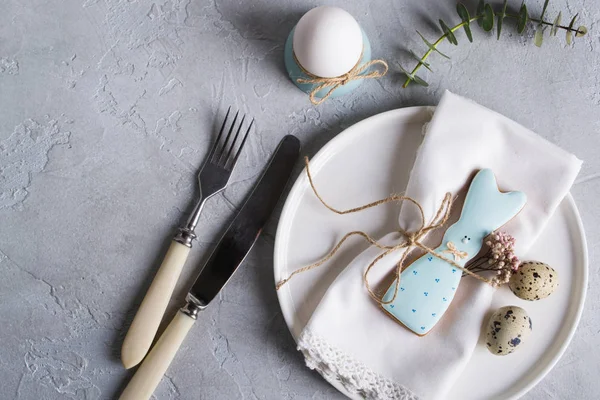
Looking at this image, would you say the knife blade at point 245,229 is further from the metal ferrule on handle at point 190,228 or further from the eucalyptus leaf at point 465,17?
the eucalyptus leaf at point 465,17

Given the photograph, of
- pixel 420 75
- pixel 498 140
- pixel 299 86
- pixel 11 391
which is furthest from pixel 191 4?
pixel 11 391

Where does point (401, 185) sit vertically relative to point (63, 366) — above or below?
A: above

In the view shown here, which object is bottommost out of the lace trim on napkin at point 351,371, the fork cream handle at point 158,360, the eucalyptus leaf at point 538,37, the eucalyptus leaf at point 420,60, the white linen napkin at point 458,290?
the fork cream handle at point 158,360

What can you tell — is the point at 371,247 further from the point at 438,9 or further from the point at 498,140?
the point at 438,9

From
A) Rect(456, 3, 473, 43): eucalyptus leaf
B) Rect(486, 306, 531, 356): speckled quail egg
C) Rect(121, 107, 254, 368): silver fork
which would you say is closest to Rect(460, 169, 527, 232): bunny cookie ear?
Rect(486, 306, 531, 356): speckled quail egg

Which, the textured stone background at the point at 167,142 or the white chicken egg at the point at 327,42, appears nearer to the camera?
the white chicken egg at the point at 327,42

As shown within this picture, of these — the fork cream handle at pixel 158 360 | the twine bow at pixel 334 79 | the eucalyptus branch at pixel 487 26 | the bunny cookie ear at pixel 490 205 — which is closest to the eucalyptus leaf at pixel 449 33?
the eucalyptus branch at pixel 487 26
